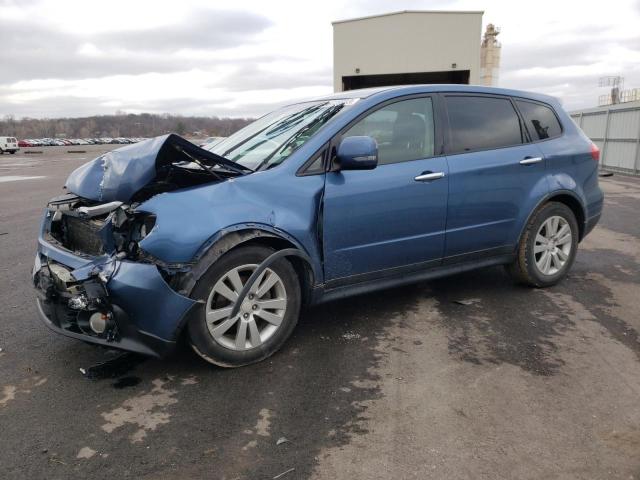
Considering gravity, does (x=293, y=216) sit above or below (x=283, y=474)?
above

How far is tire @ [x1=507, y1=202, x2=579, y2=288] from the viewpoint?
4.75m

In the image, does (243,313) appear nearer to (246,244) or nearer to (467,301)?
(246,244)

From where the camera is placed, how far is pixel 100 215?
3316 millimetres

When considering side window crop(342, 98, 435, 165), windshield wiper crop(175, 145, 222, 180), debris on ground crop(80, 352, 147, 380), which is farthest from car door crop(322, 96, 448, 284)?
debris on ground crop(80, 352, 147, 380)

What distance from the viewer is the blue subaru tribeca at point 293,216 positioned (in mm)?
3068

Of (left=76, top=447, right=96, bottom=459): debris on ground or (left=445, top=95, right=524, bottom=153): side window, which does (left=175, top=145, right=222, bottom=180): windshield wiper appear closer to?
(left=76, top=447, right=96, bottom=459): debris on ground

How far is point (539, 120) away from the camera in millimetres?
4879

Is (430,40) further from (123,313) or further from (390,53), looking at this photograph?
(123,313)

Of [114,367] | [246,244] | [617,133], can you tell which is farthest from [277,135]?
[617,133]

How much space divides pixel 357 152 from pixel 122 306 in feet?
5.55

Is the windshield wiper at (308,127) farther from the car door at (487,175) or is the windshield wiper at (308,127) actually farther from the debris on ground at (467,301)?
the debris on ground at (467,301)

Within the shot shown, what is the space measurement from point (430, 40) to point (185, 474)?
11.7m

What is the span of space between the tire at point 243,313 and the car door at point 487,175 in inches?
57.0

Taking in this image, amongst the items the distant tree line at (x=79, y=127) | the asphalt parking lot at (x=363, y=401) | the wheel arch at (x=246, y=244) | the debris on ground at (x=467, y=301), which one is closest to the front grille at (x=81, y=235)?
the wheel arch at (x=246, y=244)
